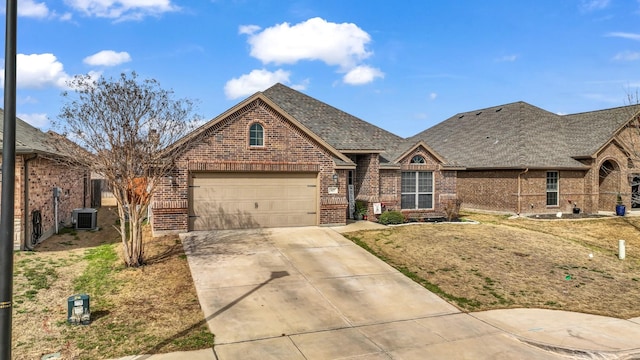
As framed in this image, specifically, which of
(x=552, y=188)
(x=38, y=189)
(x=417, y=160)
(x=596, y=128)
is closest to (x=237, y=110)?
(x=38, y=189)

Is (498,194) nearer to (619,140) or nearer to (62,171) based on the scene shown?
(619,140)

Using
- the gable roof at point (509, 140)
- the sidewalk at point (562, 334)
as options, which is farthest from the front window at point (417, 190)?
the sidewalk at point (562, 334)

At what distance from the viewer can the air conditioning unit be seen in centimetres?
1825

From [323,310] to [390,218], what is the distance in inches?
413

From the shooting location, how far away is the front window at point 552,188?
84.3ft

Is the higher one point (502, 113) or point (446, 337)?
point (502, 113)

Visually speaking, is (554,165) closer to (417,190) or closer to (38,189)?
(417,190)

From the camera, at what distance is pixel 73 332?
26.0ft

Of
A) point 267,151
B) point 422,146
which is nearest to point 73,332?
point 267,151

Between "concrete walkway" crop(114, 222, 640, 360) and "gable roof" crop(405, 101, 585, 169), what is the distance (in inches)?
495

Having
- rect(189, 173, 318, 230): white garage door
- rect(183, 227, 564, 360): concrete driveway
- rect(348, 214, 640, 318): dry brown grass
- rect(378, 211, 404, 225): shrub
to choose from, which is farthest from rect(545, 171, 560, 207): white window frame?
rect(183, 227, 564, 360): concrete driveway

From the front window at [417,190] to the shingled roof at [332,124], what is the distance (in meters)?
2.02

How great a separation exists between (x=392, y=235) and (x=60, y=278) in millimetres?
11230

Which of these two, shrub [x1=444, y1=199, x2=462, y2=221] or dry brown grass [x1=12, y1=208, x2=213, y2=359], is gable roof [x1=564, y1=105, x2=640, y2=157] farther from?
dry brown grass [x1=12, y1=208, x2=213, y2=359]
